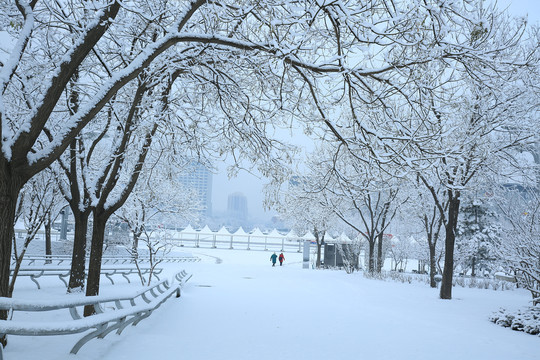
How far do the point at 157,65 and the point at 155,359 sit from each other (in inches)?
170

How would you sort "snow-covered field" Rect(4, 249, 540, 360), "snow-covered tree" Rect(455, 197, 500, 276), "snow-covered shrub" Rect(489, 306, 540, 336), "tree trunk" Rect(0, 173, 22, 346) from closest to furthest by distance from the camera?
"tree trunk" Rect(0, 173, 22, 346), "snow-covered field" Rect(4, 249, 540, 360), "snow-covered shrub" Rect(489, 306, 540, 336), "snow-covered tree" Rect(455, 197, 500, 276)

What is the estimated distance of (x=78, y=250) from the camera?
1069 cm

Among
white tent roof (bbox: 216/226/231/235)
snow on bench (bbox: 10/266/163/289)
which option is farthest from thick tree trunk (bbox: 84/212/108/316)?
white tent roof (bbox: 216/226/231/235)

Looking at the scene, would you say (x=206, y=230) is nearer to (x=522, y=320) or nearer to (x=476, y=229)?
(x=476, y=229)

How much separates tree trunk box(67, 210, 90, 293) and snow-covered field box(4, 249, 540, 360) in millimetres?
1110

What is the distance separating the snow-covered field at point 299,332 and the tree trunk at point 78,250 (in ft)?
3.64

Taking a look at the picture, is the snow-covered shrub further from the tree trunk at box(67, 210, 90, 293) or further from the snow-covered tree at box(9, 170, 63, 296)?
the snow-covered tree at box(9, 170, 63, 296)

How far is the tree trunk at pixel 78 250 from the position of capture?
1029 cm

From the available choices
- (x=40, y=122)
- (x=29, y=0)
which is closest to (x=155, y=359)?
(x=40, y=122)

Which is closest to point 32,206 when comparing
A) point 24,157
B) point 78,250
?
point 78,250

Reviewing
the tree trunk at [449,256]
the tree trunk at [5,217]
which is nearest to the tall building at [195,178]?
the tree trunk at [5,217]

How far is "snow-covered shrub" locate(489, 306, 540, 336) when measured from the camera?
923 centimetres

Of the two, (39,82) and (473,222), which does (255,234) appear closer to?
(473,222)

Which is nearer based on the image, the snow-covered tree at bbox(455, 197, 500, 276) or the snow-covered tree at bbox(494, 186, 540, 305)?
the snow-covered tree at bbox(494, 186, 540, 305)
